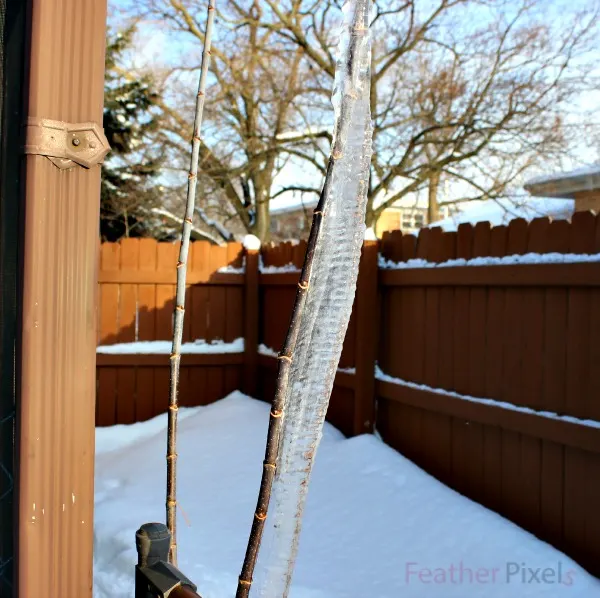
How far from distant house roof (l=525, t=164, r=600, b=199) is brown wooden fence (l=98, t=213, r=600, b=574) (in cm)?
563

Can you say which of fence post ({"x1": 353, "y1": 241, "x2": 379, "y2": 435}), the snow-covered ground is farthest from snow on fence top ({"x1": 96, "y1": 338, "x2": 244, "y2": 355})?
fence post ({"x1": 353, "y1": 241, "x2": 379, "y2": 435})

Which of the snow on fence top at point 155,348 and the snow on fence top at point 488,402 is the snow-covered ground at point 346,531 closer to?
the snow on fence top at point 488,402

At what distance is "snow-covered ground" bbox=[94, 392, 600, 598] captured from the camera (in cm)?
297

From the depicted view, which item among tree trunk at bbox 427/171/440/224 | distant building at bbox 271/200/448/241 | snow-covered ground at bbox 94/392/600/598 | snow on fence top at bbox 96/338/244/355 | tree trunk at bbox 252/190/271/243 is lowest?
snow-covered ground at bbox 94/392/600/598

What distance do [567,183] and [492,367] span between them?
7.05 metres

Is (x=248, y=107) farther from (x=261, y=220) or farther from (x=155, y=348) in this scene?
(x=155, y=348)

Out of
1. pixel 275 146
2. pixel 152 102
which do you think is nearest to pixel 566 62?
pixel 275 146

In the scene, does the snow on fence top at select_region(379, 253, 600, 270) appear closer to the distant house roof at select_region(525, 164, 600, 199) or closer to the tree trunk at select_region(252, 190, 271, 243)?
the distant house roof at select_region(525, 164, 600, 199)

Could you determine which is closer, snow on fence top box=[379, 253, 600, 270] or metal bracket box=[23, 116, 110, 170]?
metal bracket box=[23, 116, 110, 170]

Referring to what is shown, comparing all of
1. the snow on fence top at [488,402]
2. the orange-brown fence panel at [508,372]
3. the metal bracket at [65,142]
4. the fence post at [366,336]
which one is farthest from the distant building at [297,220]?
the metal bracket at [65,142]

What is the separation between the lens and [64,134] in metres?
1.33

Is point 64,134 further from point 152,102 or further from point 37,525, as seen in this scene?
point 152,102

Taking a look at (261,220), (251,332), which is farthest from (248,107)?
(251,332)

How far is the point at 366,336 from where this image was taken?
4441 mm
